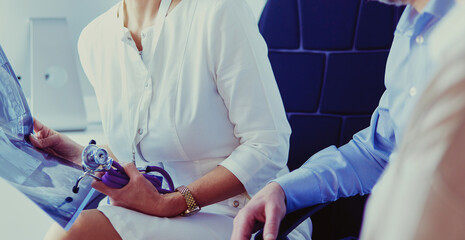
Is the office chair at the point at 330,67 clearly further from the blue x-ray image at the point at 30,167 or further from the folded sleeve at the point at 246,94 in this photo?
the blue x-ray image at the point at 30,167

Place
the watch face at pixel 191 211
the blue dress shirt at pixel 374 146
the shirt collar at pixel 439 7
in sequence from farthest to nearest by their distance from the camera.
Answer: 1. the watch face at pixel 191 211
2. the blue dress shirt at pixel 374 146
3. the shirt collar at pixel 439 7

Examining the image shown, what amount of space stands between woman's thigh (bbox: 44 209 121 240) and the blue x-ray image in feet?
0.14

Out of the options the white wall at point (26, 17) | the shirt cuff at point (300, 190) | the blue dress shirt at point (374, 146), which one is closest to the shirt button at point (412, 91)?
the blue dress shirt at point (374, 146)

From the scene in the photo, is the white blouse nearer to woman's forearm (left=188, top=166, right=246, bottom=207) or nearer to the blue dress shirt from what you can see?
woman's forearm (left=188, top=166, right=246, bottom=207)

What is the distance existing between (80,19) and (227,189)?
1.61 m

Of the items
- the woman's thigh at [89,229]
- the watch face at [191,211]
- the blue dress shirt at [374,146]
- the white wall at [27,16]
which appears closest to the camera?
the blue dress shirt at [374,146]

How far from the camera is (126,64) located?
1.39 m

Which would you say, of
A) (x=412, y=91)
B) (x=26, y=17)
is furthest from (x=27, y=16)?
(x=412, y=91)

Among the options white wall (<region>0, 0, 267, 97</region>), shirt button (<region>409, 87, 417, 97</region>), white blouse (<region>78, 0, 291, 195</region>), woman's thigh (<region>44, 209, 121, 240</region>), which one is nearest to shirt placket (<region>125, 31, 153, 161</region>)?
white blouse (<region>78, 0, 291, 195</region>)

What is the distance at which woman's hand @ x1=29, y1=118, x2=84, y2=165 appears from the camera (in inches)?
49.9

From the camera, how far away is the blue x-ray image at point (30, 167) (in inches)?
38.7

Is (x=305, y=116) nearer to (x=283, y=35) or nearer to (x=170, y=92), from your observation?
(x=283, y=35)

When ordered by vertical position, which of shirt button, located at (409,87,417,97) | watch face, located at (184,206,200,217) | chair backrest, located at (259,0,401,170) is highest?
shirt button, located at (409,87,417,97)

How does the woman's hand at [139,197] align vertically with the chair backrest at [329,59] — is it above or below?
below
